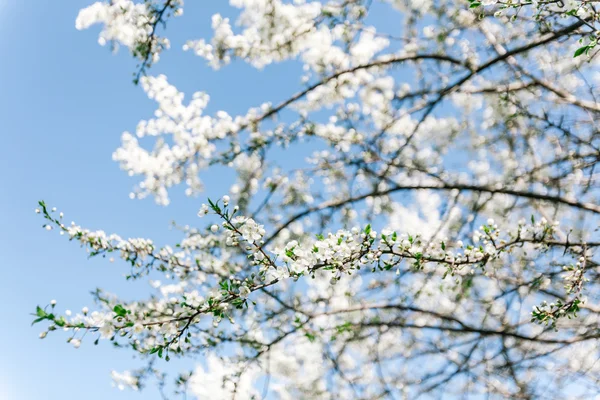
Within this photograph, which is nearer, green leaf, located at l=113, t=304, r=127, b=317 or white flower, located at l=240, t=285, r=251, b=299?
green leaf, located at l=113, t=304, r=127, b=317

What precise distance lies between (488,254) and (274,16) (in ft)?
11.6

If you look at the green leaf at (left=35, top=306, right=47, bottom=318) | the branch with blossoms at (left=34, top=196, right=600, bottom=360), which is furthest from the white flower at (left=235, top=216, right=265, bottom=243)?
the green leaf at (left=35, top=306, right=47, bottom=318)

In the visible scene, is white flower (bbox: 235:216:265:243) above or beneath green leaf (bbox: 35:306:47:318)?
above

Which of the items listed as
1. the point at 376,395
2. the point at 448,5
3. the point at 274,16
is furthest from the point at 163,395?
the point at 448,5

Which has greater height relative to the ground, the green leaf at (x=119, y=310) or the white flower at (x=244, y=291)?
the white flower at (x=244, y=291)

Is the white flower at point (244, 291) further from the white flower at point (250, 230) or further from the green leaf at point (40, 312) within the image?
the green leaf at point (40, 312)

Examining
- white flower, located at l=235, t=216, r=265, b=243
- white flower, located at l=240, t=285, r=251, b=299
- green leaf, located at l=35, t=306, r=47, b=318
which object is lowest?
green leaf, located at l=35, t=306, r=47, b=318

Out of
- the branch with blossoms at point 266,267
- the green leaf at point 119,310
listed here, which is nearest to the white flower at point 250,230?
the branch with blossoms at point 266,267

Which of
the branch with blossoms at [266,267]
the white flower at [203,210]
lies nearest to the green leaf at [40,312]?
the branch with blossoms at [266,267]

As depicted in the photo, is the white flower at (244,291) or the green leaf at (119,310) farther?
the white flower at (244,291)

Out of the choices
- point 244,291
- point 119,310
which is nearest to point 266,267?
point 244,291

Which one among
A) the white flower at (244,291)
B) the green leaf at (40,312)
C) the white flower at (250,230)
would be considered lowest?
the green leaf at (40,312)

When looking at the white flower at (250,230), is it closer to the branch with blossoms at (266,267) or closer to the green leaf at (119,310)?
the branch with blossoms at (266,267)

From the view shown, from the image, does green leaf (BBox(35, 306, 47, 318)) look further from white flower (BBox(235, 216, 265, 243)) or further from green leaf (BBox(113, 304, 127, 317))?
white flower (BBox(235, 216, 265, 243))
